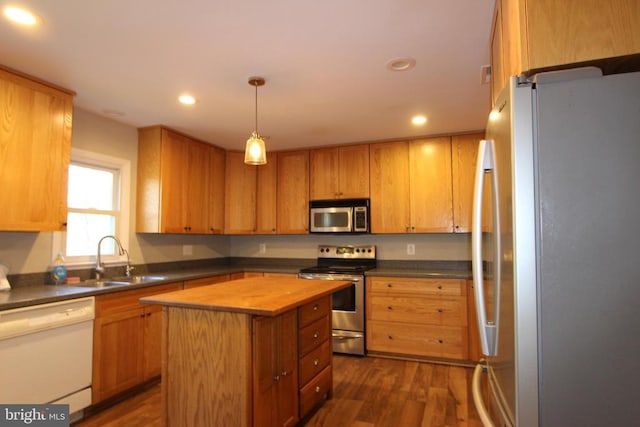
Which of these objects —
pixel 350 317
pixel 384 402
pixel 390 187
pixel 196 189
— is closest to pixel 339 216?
pixel 390 187

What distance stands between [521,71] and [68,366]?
2.97 meters

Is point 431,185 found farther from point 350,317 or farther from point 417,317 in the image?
point 350,317

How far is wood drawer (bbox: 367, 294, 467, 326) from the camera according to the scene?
11.7ft

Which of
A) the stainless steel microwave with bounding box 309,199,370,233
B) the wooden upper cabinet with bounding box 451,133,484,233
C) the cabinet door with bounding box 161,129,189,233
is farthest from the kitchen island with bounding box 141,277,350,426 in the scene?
the wooden upper cabinet with bounding box 451,133,484,233

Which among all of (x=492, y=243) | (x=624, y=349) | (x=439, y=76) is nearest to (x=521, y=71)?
(x=492, y=243)

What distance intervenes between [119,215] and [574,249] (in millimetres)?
3653

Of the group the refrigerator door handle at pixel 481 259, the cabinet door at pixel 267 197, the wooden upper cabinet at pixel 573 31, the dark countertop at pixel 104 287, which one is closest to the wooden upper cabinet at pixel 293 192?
the cabinet door at pixel 267 197

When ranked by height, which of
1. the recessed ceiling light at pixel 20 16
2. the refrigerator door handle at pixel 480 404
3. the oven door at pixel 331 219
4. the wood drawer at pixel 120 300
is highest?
the recessed ceiling light at pixel 20 16

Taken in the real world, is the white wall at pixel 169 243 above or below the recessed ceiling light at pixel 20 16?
below

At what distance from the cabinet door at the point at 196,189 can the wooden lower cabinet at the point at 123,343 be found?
1010 millimetres

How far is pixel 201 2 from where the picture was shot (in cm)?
172

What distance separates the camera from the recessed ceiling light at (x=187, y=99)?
2862 millimetres

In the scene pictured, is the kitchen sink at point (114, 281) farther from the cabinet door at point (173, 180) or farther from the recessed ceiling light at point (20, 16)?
the recessed ceiling light at point (20, 16)

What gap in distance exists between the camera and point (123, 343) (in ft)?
9.24
